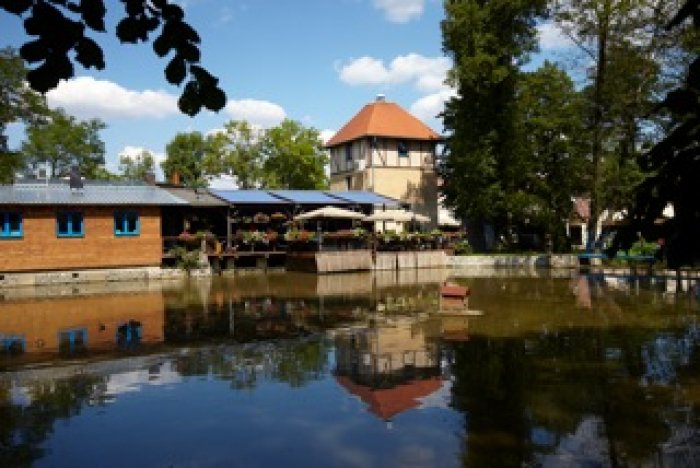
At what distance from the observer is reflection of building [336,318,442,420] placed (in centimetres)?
827

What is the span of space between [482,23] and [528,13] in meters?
2.69

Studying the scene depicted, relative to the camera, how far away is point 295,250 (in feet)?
105

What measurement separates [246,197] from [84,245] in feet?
28.5

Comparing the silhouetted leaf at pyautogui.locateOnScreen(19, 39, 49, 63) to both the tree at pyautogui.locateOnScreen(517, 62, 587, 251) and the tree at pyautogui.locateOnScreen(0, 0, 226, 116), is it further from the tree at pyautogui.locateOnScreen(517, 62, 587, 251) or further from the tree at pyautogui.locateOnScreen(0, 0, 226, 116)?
the tree at pyautogui.locateOnScreen(517, 62, 587, 251)

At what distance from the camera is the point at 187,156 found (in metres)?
60.0

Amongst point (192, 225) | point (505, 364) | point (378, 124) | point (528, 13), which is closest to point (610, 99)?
point (528, 13)

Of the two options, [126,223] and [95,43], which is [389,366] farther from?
[126,223]

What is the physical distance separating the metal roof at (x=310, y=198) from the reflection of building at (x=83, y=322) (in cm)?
1357

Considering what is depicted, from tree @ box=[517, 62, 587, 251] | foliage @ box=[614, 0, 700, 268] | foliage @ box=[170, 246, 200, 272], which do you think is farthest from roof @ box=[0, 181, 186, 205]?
foliage @ box=[614, 0, 700, 268]

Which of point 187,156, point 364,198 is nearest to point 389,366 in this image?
point 364,198

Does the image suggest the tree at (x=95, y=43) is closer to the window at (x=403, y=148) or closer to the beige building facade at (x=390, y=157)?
the beige building facade at (x=390, y=157)

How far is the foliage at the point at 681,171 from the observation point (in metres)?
2.90

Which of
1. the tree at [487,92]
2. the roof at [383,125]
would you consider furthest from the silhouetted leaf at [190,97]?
the roof at [383,125]

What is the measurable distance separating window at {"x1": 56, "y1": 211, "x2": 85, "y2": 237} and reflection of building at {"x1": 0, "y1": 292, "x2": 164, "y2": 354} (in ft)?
22.5
